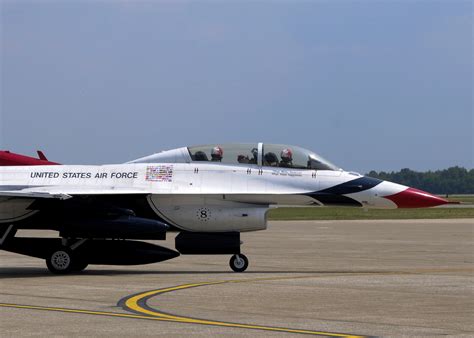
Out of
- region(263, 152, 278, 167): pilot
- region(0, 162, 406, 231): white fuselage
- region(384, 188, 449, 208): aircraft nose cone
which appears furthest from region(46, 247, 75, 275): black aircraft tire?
region(384, 188, 449, 208): aircraft nose cone

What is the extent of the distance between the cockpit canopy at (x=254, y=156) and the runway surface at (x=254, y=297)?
2.28m

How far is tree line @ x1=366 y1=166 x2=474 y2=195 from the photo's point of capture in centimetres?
17925

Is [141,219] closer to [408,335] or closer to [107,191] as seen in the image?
[107,191]

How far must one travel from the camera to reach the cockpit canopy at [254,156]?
20.5 meters

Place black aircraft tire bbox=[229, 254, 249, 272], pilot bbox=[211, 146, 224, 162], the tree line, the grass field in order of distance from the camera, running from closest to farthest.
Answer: black aircraft tire bbox=[229, 254, 249, 272]
pilot bbox=[211, 146, 224, 162]
the grass field
the tree line

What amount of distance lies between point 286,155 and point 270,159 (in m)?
0.35

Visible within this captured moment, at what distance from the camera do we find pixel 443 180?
187375 millimetres

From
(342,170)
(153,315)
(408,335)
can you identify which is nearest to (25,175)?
(342,170)

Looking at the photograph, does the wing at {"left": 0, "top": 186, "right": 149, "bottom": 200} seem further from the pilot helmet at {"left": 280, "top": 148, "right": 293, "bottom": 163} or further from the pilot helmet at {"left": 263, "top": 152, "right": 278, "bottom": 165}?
the pilot helmet at {"left": 280, "top": 148, "right": 293, "bottom": 163}

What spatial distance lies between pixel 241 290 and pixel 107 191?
5.00 metres

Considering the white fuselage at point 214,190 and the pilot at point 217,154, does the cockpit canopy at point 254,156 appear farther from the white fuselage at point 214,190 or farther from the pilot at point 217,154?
the white fuselage at point 214,190

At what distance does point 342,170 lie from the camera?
20469 mm

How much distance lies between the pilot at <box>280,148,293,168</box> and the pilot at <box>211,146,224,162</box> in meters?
1.28

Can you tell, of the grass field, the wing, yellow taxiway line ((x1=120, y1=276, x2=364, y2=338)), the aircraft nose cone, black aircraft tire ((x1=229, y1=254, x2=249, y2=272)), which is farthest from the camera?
the grass field
